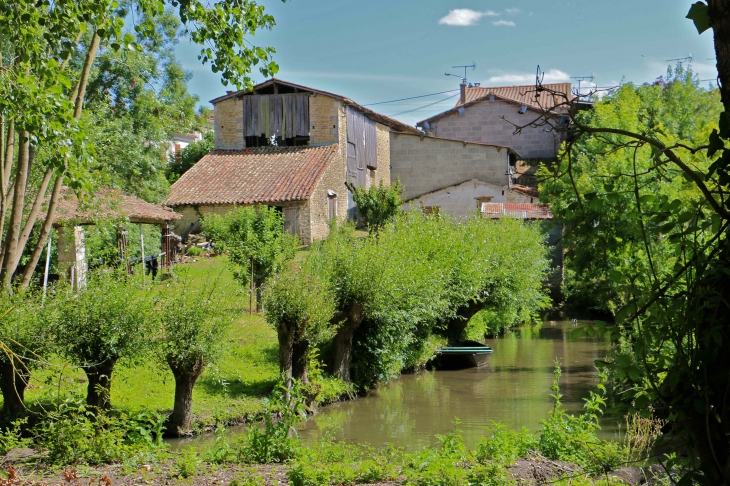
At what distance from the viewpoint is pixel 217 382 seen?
46.1 feet

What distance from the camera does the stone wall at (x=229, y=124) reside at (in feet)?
115

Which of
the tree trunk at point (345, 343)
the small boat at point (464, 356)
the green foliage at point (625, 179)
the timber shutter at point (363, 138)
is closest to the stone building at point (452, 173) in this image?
the timber shutter at point (363, 138)

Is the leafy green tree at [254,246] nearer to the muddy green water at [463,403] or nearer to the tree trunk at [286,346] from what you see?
the muddy green water at [463,403]

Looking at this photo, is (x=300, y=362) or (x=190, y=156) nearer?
(x=300, y=362)

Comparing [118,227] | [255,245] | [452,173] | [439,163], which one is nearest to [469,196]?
[452,173]

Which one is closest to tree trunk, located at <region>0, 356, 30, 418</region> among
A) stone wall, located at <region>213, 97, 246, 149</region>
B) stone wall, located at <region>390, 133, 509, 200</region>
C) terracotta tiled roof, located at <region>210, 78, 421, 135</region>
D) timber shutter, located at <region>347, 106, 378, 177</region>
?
terracotta tiled roof, located at <region>210, 78, 421, 135</region>

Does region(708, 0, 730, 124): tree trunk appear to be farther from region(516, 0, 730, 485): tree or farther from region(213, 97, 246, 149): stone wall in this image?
region(213, 97, 246, 149): stone wall

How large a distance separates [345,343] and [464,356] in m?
5.86

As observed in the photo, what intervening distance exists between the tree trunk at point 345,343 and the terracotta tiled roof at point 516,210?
17149mm

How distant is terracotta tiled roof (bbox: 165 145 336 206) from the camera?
30.3m

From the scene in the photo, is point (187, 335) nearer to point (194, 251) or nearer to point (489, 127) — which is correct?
point (194, 251)

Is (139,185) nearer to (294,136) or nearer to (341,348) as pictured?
(294,136)

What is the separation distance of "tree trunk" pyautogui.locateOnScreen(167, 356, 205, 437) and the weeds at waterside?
7.68 feet

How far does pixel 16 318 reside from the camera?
31.7 ft
